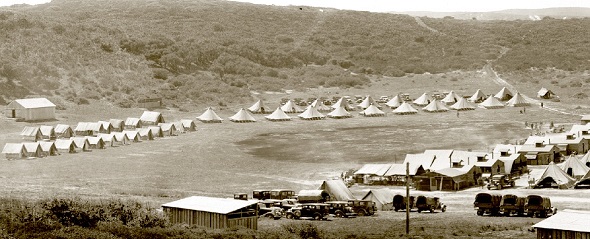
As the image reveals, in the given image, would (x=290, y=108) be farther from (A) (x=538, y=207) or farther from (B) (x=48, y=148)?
(A) (x=538, y=207)

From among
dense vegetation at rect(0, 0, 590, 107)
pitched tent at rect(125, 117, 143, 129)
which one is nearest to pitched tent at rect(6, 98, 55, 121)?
pitched tent at rect(125, 117, 143, 129)

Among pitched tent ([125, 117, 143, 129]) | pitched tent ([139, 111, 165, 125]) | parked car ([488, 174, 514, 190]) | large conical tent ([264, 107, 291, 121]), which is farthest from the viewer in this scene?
large conical tent ([264, 107, 291, 121])

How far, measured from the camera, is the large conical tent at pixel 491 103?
299ft

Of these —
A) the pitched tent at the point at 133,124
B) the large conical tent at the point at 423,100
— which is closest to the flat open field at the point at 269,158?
the pitched tent at the point at 133,124

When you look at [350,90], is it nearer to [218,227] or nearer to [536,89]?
[536,89]

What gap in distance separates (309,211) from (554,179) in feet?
53.5

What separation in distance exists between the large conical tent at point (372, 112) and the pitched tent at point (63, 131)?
103 feet

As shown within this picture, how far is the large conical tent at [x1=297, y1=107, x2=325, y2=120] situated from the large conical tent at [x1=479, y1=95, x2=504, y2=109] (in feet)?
59.5

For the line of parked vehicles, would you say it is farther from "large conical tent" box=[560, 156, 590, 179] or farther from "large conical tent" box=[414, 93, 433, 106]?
"large conical tent" box=[414, 93, 433, 106]

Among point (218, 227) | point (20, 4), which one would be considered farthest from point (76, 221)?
point (20, 4)

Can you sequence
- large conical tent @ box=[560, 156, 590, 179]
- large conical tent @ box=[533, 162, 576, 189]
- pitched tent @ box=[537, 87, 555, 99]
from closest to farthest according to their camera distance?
large conical tent @ box=[533, 162, 576, 189], large conical tent @ box=[560, 156, 590, 179], pitched tent @ box=[537, 87, 555, 99]

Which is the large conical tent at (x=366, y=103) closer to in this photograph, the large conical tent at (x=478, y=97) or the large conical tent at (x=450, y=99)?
the large conical tent at (x=450, y=99)

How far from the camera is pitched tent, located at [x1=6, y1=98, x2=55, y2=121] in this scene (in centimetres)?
7750

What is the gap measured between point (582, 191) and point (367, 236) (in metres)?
18.1
